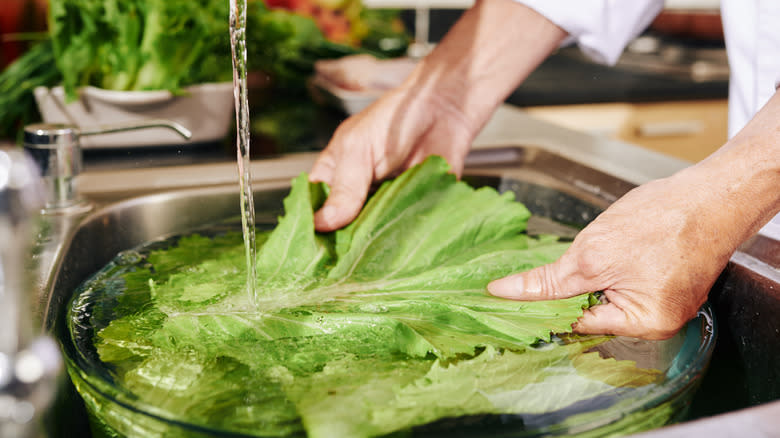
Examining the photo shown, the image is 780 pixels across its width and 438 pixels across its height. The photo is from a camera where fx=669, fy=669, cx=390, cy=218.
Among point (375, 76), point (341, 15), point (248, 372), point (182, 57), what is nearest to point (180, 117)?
point (182, 57)

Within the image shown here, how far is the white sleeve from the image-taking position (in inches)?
36.2

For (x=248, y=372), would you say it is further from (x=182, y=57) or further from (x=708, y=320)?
(x=182, y=57)

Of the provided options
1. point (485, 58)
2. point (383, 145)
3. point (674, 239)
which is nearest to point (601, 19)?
point (485, 58)

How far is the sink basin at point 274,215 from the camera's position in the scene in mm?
621

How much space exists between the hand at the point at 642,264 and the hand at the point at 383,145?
25 centimetres

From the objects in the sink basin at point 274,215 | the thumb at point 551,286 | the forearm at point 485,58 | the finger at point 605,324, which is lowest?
the sink basin at point 274,215

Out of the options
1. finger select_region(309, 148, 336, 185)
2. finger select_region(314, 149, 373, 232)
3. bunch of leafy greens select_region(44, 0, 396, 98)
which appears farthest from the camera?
bunch of leafy greens select_region(44, 0, 396, 98)

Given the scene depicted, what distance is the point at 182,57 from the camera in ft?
3.67

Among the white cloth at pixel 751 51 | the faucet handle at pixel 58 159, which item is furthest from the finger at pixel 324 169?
the white cloth at pixel 751 51

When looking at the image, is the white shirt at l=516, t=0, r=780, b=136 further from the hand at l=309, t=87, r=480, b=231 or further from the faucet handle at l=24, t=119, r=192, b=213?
the faucet handle at l=24, t=119, r=192, b=213

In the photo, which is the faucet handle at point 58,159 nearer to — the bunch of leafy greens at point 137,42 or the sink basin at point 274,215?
the sink basin at point 274,215

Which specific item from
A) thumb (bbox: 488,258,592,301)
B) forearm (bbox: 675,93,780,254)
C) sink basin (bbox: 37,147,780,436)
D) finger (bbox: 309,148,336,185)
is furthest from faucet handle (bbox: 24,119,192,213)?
forearm (bbox: 675,93,780,254)

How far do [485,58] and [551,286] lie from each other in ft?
1.48

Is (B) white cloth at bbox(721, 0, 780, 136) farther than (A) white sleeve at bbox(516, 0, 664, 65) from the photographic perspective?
No
